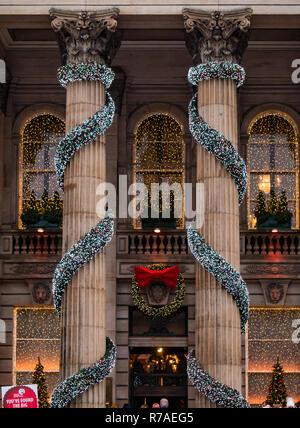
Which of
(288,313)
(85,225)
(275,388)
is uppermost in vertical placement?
(85,225)

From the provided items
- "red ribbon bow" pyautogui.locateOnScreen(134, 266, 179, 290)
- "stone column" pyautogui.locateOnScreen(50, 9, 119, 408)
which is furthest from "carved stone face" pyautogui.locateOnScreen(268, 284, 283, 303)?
"stone column" pyautogui.locateOnScreen(50, 9, 119, 408)

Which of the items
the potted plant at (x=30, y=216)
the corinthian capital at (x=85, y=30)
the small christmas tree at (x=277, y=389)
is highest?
the corinthian capital at (x=85, y=30)

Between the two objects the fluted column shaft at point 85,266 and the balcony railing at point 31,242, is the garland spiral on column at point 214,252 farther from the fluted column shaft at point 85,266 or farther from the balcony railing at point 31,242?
the balcony railing at point 31,242

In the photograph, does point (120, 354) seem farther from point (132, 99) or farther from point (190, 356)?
point (132, 99)

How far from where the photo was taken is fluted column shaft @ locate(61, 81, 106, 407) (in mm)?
25094

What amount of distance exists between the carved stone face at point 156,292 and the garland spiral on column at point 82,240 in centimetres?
504

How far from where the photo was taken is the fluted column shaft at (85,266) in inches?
988

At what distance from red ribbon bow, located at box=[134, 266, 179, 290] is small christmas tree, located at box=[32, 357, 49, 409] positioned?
4.09m

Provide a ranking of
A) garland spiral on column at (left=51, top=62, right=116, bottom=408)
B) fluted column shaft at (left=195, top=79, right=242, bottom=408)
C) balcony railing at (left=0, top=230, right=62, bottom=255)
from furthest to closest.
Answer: balcony railing at (left=0, top=230, right=62, bottom=255) → fluted column shaft at (left=195, top=79, right=242, bottom=408) → garland spiral on column at (left=51, top=62, right=116, bottom=408)

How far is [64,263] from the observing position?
83.5 ft

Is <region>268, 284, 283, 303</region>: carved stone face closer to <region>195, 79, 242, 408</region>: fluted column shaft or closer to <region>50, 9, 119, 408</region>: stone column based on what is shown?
<region>195, 79, 242, 408</region>: fluted column shaft

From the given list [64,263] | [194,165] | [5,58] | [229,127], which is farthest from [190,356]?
[5,58]

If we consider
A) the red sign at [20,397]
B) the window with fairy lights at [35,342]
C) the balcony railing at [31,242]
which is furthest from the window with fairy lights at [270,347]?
the red sign at [20,397]
